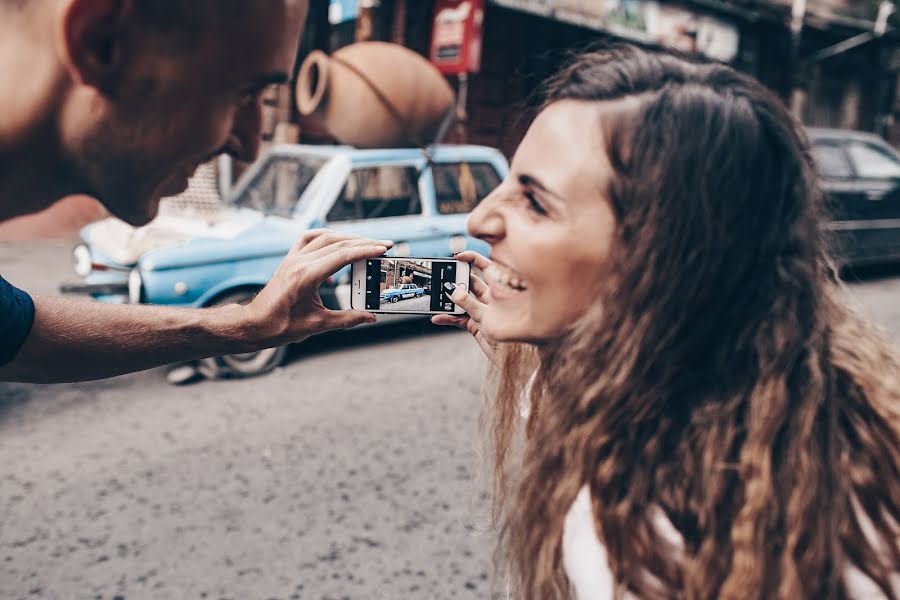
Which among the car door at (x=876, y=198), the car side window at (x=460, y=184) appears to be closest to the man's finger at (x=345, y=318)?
the car side window at (x=460, y=184)

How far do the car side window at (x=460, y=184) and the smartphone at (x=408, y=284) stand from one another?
457 centimetres

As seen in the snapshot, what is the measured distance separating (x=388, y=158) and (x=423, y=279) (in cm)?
452

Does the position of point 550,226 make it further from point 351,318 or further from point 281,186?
point 281,186

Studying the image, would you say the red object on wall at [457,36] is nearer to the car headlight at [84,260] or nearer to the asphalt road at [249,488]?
the asphalt road at [249,488]

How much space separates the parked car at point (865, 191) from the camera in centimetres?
916

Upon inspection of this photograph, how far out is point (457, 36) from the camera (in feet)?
37.7

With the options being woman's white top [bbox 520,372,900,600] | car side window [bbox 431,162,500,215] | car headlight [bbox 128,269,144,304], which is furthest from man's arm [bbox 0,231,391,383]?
car side window [bbox 431,162,500,215]

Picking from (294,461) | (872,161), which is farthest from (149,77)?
(872,161)

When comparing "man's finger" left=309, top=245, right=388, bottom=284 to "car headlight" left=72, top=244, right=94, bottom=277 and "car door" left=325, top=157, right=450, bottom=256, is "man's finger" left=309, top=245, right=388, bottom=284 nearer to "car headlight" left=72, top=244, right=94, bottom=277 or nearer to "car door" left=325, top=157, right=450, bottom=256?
"car door" left=325, top=157, right=450, bottom=256

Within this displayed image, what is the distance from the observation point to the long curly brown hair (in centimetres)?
109

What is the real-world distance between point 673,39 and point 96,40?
14843 millimetres

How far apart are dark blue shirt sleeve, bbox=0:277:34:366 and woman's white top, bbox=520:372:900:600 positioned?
4.39 feet

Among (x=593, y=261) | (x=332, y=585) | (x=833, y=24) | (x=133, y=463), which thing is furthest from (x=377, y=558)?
(x=833, y=24)

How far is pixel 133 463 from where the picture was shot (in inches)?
165
